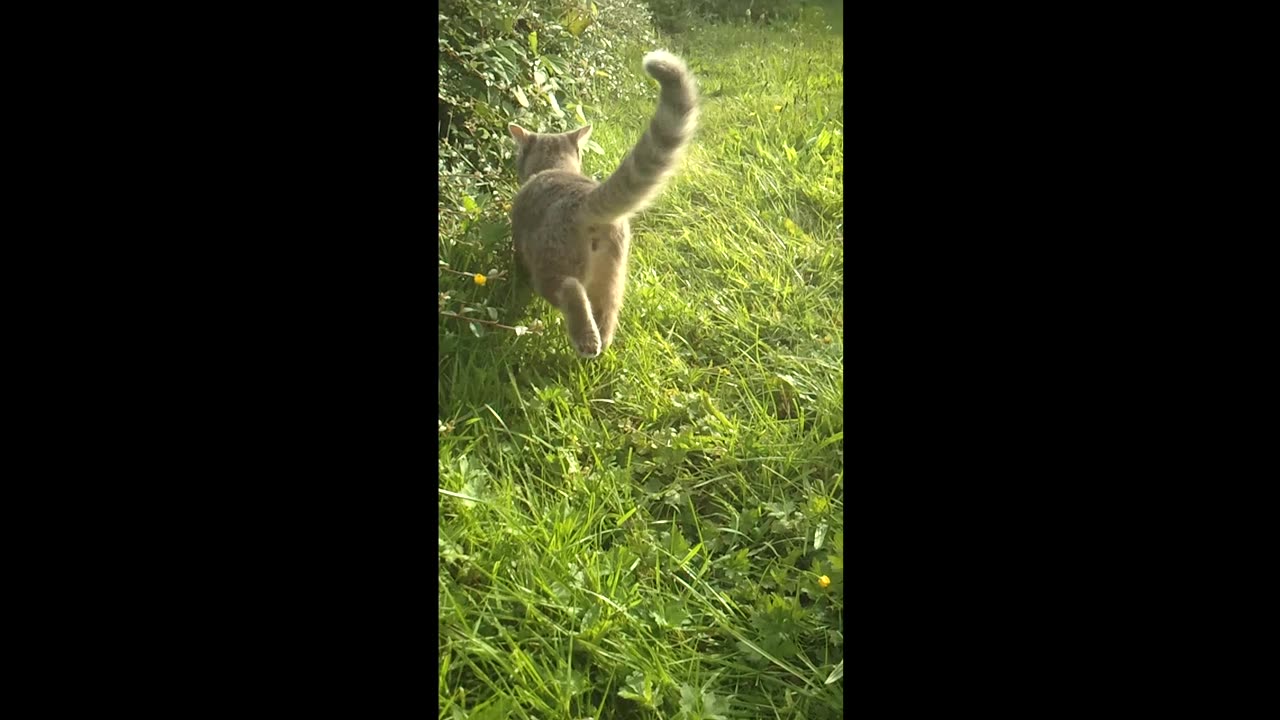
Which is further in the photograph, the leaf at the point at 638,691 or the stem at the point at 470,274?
the stem at the point at 470,274

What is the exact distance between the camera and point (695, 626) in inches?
70.0

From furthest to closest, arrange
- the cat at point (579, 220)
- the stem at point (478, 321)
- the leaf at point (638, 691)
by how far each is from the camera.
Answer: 1. the cat at point (579, 220)
2. the stem at point (478, 321)
3. the leaf at point (638, 691)

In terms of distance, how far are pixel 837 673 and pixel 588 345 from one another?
0.77 meters

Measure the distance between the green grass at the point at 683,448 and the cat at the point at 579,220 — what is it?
39mm

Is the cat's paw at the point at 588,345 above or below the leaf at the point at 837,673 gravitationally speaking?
above

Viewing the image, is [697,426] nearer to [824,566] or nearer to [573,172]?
[824,566]

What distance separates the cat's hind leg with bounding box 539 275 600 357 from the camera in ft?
6.39

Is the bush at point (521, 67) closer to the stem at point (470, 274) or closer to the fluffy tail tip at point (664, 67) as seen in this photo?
the fluffy tail tip at point (664, 67)

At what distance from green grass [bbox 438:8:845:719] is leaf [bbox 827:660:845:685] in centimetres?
1

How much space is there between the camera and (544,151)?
2.04 meters

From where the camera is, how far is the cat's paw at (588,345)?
1.94 metres

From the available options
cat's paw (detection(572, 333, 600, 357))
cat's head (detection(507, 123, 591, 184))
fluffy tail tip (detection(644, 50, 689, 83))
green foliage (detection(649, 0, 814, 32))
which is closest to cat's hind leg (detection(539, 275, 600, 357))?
cat's paw (detection(572, 333, 600, 357))

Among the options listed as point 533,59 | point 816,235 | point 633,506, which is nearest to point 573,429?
point 633,506

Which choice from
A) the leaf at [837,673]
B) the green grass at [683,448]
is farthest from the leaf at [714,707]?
the leaf at [837,673]
